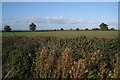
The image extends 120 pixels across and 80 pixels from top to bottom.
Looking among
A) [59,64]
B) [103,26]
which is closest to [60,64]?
[59,64]

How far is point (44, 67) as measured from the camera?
7.50m

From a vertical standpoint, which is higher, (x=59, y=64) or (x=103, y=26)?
(x=103, y=26)

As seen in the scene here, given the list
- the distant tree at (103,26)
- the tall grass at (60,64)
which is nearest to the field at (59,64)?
the tall grass at (60,64)

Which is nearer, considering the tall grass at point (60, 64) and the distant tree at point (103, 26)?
the tall grass at point (60, 64)

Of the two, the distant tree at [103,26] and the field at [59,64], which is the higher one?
the distant tree at [103,26]

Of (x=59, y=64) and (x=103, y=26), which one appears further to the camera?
(x=103, y=26)

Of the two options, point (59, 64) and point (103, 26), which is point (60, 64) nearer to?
point (59, 64)

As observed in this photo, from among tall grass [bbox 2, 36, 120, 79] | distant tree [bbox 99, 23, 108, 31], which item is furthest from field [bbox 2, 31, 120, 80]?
distant tree [bbox 99, 23, 108, 31]

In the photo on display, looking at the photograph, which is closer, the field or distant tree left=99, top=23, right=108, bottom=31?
the field

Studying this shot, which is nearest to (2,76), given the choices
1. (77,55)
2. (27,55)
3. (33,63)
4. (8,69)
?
(8,69)

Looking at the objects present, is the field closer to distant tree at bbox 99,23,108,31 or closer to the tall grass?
the tall grass

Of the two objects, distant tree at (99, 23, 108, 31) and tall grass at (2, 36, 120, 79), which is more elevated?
distant tree at (99, 23, 108, 31)

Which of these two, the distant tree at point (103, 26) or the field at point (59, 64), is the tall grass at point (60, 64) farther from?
the distant tree at point (103, 26)

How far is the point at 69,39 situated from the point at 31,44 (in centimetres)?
174
